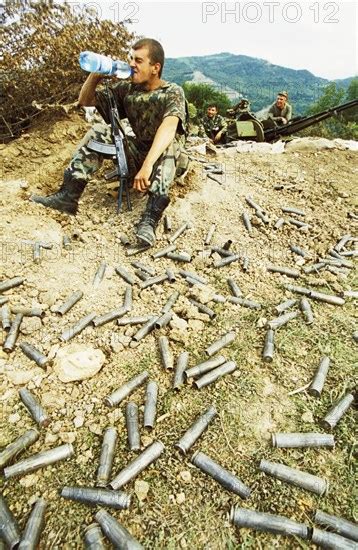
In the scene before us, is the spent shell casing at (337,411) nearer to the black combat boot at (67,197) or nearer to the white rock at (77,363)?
the white rock at (77,363)

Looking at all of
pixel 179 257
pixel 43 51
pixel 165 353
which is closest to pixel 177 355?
pixel 165 353

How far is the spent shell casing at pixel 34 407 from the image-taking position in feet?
10.7

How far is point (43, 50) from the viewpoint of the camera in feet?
24.7

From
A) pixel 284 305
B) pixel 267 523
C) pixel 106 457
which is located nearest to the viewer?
pixel 267 523

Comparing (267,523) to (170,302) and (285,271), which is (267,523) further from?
(285,271)

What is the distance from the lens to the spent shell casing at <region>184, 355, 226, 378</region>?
3777 millimetres

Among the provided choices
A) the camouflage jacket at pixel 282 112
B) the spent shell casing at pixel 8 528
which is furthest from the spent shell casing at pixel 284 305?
the camouflage jacket at pixel 282 112

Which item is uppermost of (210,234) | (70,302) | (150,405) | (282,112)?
(282,112)

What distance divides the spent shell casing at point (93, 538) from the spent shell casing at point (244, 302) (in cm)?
306

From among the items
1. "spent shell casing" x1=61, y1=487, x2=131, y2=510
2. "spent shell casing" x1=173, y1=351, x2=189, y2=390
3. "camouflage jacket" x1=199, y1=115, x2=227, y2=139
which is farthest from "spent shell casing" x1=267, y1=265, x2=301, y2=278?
"camouflage jacket" x1=199, y1=115, x2=227, y2=139

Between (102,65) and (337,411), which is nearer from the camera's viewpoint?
(337,411)

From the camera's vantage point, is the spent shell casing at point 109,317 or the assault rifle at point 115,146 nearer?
the spent shell casing at point 109,317

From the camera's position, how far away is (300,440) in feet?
10.5

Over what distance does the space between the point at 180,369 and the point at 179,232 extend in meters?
2.91
